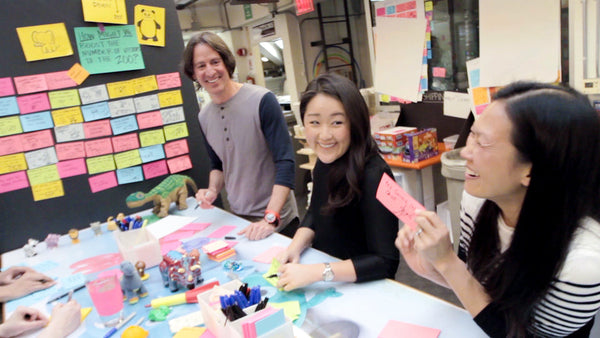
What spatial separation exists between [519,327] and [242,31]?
6866mm

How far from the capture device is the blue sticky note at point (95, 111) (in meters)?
2.11

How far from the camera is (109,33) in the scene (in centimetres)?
212

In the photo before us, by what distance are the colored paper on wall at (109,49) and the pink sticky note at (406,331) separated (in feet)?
6.32

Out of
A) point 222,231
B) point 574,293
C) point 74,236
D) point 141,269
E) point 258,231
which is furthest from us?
point 74,236

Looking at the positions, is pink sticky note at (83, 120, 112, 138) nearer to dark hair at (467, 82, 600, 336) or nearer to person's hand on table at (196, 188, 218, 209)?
person's hand on table at (196, 188, 218, 209)

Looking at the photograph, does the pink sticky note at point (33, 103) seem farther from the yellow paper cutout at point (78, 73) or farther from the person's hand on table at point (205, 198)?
the person's hand on table at point (205, 198)

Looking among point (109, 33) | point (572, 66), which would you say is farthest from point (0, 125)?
point (572, 66)

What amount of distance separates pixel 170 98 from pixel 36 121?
68 centimetres

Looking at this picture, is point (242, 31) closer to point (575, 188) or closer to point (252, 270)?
point (252, 270)

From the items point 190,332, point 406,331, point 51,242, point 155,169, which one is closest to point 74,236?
point 51,242

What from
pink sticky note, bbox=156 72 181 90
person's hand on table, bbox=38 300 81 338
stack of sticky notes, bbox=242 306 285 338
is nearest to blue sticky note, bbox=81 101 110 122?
pink sticky note, bbox=156 72 181 90

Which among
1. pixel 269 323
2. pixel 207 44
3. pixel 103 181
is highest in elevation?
pixel 207 44

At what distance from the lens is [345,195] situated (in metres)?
1.29

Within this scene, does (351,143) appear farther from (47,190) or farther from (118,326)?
(47,190)
